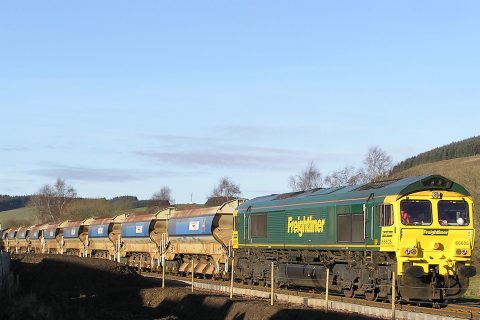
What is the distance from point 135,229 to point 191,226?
35.8 ft

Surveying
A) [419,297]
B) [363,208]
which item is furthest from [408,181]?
[419,297]

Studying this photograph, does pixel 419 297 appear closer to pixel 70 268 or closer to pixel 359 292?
pixel 359 292

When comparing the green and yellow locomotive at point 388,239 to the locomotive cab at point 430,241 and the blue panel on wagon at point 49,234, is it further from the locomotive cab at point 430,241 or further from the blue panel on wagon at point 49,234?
the blue panel on wagon at point 49,234

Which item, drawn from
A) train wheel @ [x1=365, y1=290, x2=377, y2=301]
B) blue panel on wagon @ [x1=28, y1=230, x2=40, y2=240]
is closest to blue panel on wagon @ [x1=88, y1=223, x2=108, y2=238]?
blue panel on wagon @ [x1=28, y1=230, x2=40, y2=240]

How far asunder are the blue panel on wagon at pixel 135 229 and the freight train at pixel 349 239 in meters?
4.74

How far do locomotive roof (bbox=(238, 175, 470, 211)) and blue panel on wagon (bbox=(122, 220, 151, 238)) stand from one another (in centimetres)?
1789

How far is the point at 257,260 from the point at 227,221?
6771mm

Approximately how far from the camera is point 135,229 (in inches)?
2217

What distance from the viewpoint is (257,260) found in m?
38.2

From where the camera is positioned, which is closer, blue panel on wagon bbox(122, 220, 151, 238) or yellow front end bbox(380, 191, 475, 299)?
yellow front end bbox(380, 191, 475, 299)

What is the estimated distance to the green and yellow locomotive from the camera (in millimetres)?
26078

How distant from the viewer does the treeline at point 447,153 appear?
136750mm

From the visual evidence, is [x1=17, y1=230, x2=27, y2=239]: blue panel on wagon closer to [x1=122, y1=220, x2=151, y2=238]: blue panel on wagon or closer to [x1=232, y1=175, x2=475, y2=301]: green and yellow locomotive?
[x1=122, y1=220, x2=151, y2=238]: blue panel on wagon

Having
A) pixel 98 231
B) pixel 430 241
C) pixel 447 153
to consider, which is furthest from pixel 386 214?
pixel 447 153
